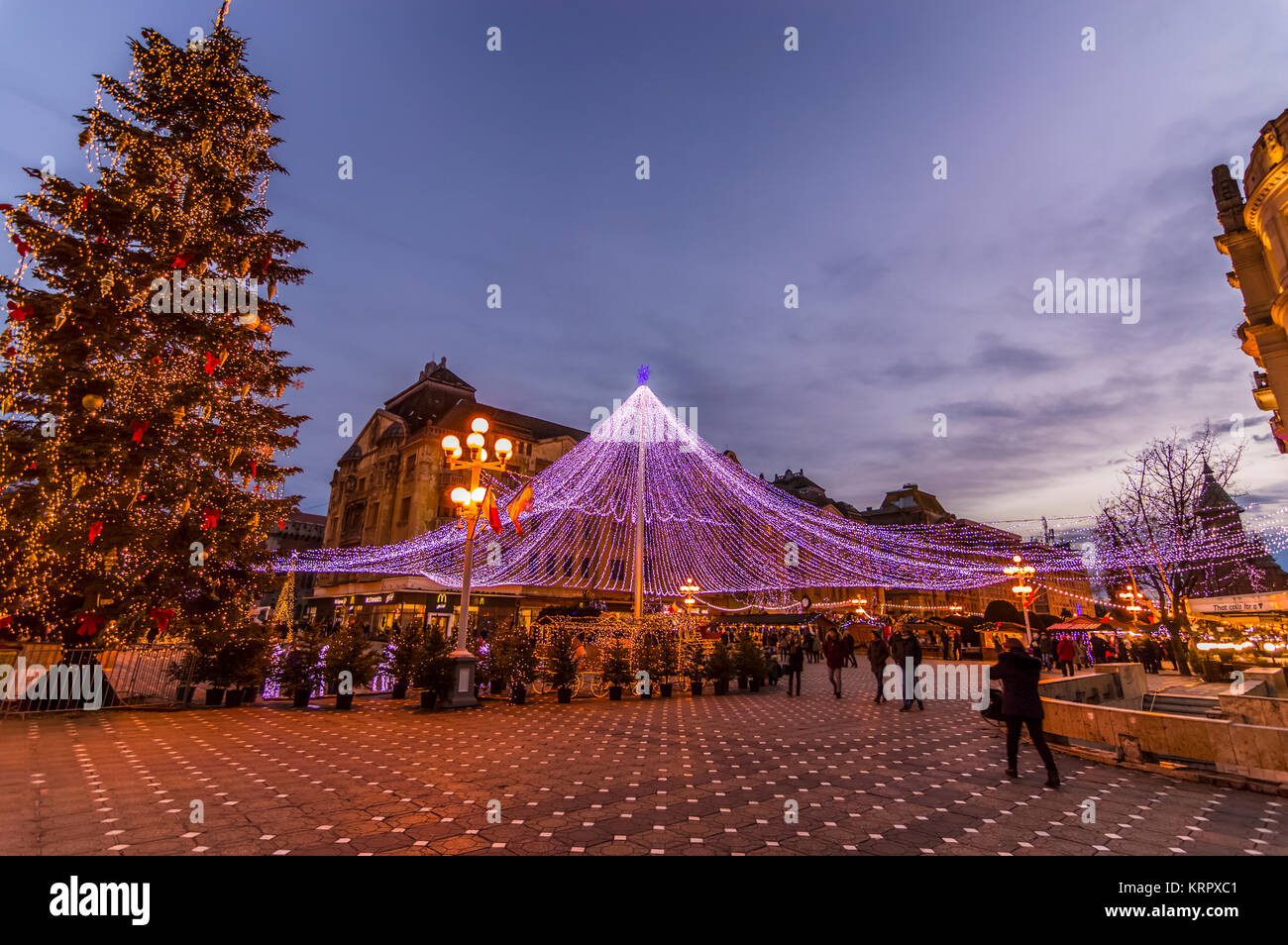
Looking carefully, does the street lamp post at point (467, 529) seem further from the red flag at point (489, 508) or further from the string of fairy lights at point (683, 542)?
the string of fairy lights at point (683, 542)

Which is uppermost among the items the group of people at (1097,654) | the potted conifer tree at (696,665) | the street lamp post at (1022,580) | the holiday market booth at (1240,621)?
the street lamp post at (1022,580)

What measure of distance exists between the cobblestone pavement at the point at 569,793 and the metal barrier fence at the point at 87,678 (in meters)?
1.03

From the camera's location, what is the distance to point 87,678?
11.6 meters

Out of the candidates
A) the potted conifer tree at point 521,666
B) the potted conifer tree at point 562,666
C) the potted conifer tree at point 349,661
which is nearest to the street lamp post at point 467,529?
the potted conifer tree at point 521,666

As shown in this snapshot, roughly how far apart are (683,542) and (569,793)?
26207mm

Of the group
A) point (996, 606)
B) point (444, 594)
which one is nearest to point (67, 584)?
point (444, 594)

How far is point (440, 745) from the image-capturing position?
8.48m

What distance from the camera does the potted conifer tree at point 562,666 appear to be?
46.4ft

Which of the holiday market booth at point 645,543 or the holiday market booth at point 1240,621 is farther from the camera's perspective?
the holiday market booth at point 1240,621

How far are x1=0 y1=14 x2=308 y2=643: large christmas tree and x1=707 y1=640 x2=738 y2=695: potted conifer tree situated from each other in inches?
485

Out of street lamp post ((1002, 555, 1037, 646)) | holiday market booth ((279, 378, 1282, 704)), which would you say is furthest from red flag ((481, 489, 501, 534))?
street lamp post ((1002, 555, 1037, 646))

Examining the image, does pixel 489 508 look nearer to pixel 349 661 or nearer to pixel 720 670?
pixel 349 661
